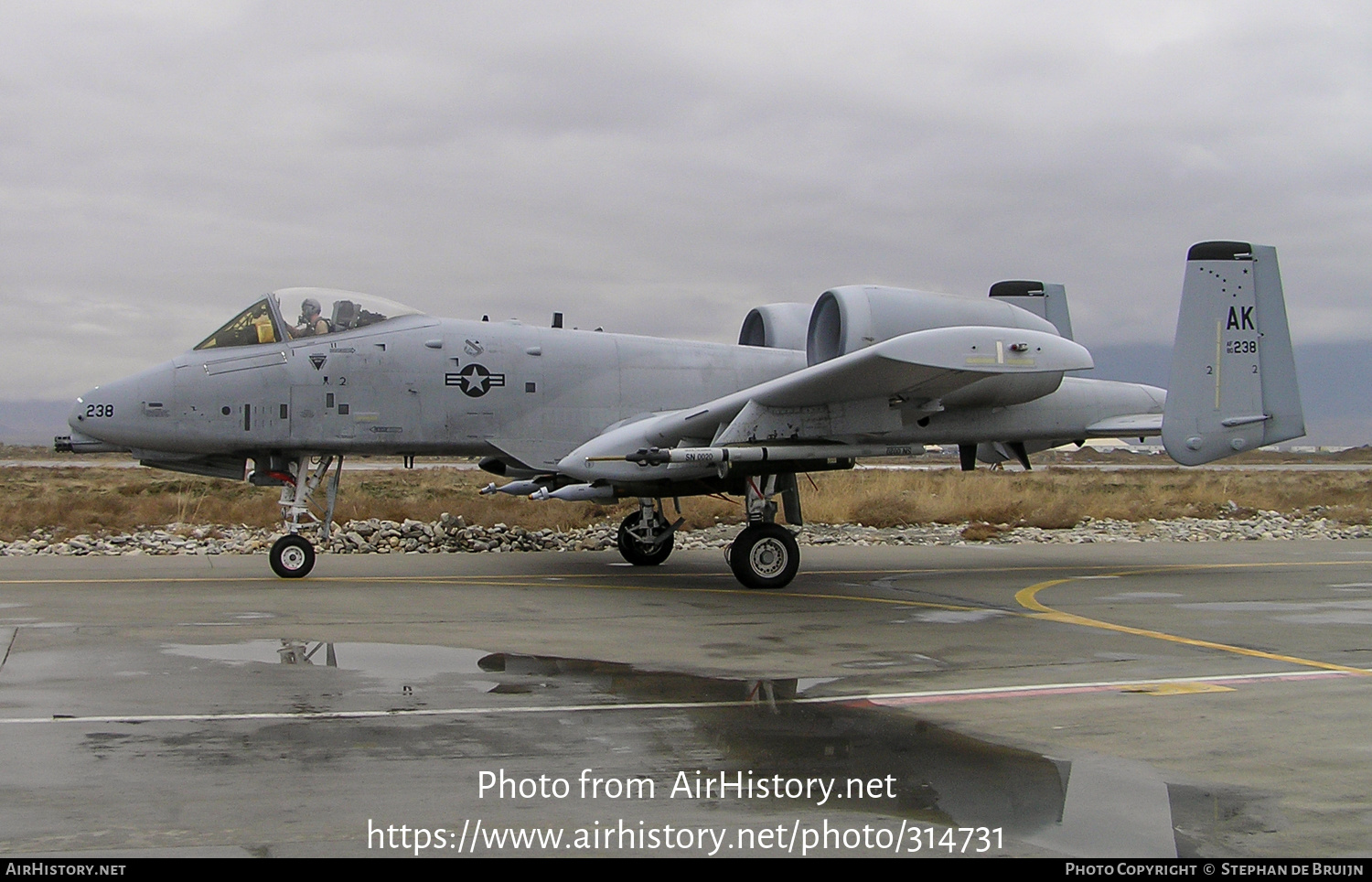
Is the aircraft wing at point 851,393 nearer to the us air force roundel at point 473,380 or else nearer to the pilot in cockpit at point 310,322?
the us air force roundel at point 473,380

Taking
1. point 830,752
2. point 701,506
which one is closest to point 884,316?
point 830,752

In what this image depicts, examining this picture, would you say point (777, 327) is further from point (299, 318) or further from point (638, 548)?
point (299, 318)

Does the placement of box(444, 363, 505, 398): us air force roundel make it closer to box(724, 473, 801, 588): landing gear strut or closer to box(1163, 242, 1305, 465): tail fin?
box(724, 473, 801, 588): landing gear strut

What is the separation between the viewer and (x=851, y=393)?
13.1m

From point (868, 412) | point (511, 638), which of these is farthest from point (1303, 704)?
point (868, 412)

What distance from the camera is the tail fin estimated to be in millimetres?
14750

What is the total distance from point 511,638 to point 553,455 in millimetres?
5648

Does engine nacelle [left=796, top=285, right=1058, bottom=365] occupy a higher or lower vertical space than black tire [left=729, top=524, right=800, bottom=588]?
higher

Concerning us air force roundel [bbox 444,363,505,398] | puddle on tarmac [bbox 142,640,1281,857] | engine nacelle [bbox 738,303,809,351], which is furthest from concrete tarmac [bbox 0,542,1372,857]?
engine nacelle [bbox 738,303,809,351]

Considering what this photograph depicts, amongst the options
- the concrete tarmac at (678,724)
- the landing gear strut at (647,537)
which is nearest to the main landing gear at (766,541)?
the concrete tarmac at (678,724)

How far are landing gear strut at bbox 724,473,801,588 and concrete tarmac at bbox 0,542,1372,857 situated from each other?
725 mm

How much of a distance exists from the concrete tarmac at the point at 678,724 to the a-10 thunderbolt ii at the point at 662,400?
1.87 metres

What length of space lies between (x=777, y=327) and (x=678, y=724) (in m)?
11.3
